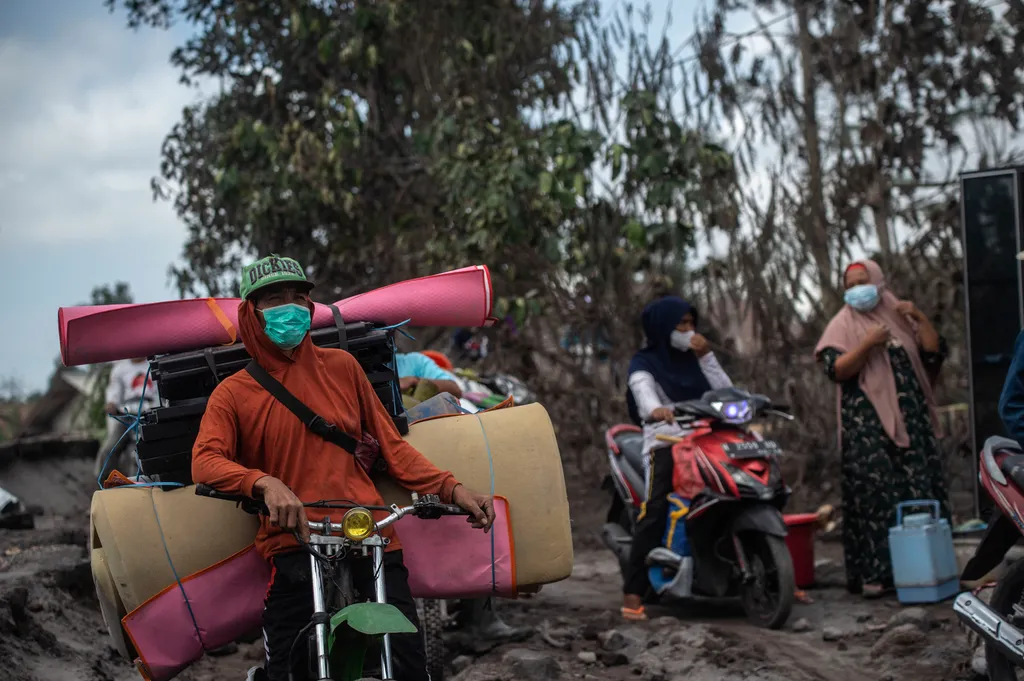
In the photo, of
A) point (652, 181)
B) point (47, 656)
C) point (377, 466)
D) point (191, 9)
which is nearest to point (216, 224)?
point (191, 9)

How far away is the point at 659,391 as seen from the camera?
23.4 ft

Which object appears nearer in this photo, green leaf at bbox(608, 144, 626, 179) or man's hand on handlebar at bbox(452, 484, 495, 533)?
man's hand on handlebar at bbox(452, 484, 495, 533)

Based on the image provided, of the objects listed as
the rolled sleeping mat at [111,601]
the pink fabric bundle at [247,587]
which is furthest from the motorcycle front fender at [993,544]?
the rolled sleeping mat at [111,601]

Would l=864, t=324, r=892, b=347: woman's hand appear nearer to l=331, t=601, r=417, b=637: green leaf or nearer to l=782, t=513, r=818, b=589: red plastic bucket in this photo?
l=782, t=513, r=818, b=589: red plastic bucket

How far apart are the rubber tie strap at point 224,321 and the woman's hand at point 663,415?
3131 millimetres

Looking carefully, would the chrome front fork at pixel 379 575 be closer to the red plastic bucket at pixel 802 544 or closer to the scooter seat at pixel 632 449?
the scooter seat at pixel 632 449

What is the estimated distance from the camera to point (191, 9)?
14352mm

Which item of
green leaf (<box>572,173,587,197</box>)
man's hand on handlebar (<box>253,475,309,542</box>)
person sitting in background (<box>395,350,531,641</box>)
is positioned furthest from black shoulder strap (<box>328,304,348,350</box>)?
green leaf (<box>572,173,587,197</box>)

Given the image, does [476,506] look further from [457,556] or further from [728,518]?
[728,518]

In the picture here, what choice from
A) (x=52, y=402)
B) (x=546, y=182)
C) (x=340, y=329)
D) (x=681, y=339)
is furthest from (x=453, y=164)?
(x=52, y=402)

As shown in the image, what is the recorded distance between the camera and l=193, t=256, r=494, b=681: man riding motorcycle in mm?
3623

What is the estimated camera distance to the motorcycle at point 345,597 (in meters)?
3.22

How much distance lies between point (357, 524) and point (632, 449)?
157 inches

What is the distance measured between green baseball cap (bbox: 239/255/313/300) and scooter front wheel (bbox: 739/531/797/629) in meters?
3.55
